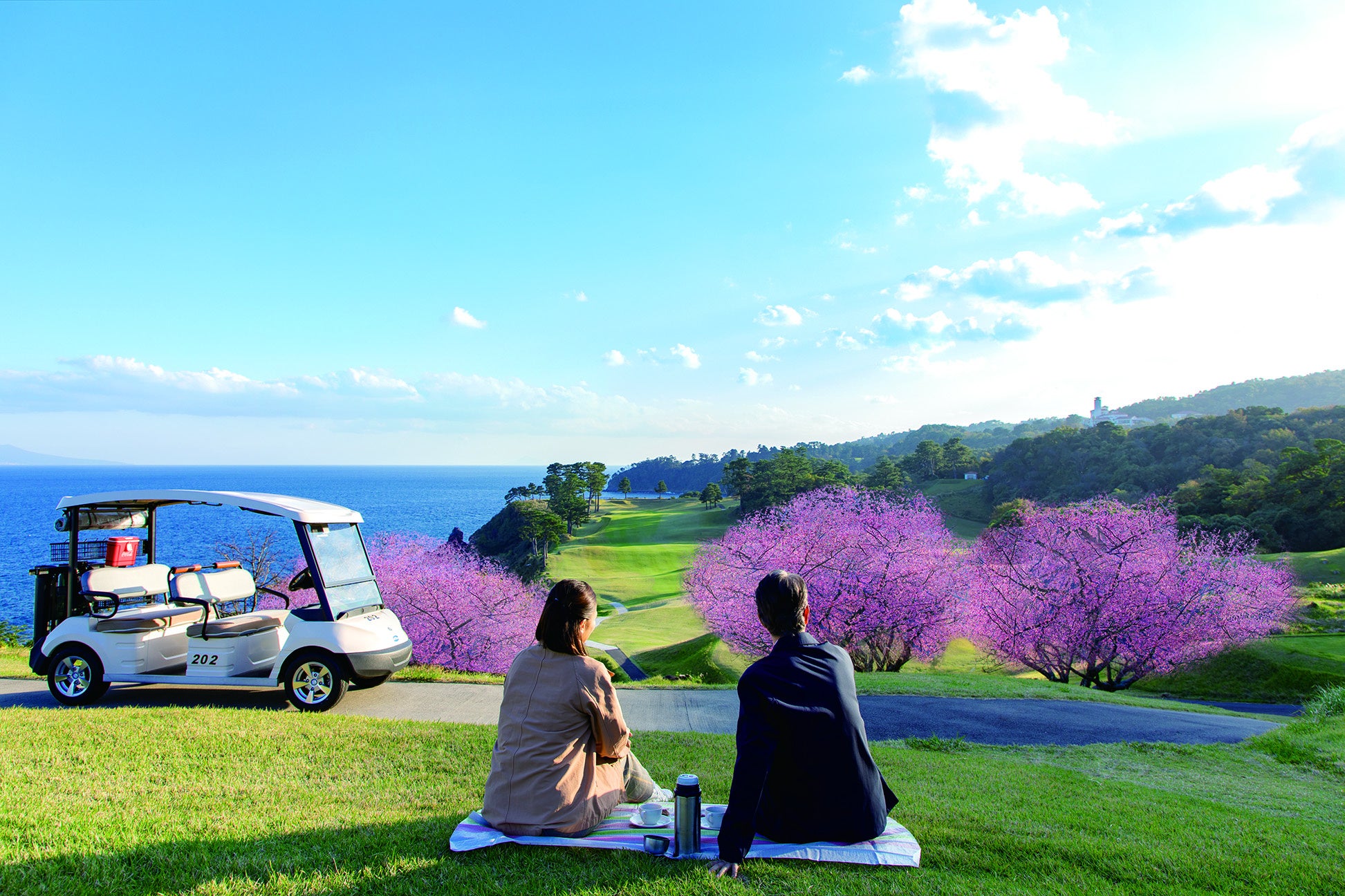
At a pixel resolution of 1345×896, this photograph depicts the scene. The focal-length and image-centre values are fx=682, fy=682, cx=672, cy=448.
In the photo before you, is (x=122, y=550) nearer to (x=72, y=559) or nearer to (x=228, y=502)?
(x=72, y=559)

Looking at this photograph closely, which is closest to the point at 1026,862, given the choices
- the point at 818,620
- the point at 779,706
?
the point at 779,706

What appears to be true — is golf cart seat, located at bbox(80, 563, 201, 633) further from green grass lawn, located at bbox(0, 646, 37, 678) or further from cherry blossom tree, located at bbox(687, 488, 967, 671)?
cherry blossom tree, located at bbox(687, 488, 967, 671)

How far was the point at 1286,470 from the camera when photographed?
1962 inches

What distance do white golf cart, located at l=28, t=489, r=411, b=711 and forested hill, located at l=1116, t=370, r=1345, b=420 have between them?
A: 183720 millimetres

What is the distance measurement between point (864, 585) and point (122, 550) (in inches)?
695

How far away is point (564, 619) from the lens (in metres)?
4.18

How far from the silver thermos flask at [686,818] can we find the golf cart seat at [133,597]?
28.0 ft

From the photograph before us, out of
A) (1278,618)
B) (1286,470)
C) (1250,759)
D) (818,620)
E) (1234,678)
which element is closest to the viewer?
(1250,759)

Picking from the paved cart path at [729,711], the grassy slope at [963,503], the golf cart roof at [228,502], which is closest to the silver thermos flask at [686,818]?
the paved cart path at [729,711]

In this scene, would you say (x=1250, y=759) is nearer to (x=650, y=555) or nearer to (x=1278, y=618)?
(x=1278, y=618)

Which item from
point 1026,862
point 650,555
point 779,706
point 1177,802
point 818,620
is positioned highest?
point 779,706

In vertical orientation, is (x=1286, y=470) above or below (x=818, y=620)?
above

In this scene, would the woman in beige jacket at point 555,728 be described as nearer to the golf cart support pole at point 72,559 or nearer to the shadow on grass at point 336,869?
the shadow on grass at point 336,869

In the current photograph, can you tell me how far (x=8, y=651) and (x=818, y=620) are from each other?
20571 millimetres
